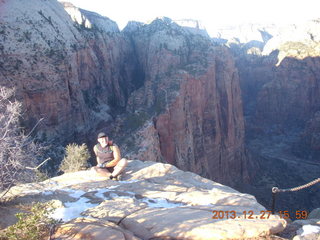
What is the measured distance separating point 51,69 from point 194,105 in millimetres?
14828

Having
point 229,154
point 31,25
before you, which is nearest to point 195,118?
point 229,154

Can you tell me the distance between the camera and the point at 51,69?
24.9 meters

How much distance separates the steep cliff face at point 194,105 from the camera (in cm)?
2781

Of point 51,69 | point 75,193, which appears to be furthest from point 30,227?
point 51,69

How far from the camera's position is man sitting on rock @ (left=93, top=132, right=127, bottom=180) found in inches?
338

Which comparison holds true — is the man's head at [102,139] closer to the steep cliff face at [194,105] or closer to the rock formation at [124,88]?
the rock formation at [124,88]

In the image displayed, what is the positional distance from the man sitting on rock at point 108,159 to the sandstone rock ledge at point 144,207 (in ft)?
0.98

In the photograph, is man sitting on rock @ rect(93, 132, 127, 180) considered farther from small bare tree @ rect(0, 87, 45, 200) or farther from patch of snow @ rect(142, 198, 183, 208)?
small bare tree @ rect(0, 87, 45, 200)

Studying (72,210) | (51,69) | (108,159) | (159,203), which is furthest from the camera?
(51,69)

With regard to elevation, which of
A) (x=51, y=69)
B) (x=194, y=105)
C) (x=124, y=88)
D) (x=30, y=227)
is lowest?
(x=194, y=105)

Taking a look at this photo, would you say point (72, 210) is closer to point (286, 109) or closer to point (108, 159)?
point (108, 159)

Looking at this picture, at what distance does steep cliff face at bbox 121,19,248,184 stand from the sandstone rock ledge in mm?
14483

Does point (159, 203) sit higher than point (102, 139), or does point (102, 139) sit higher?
point (102, 139)

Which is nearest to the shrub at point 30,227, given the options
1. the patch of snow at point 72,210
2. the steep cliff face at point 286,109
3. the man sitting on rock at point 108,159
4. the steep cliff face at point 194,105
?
the patch of snow at point 72,210
